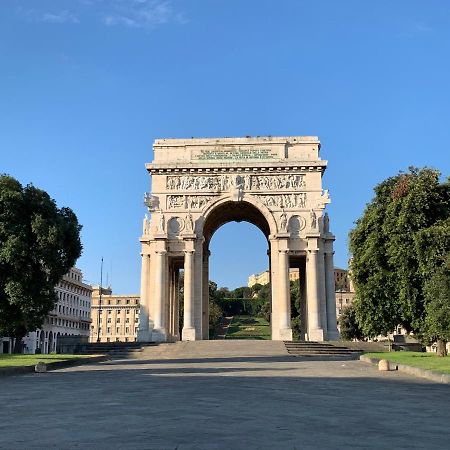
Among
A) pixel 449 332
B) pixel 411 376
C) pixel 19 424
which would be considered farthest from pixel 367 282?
pixel 19 424

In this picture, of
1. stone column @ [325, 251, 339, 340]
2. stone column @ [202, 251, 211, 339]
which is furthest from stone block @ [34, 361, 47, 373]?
stone column @ [325, 251, 339, 340]

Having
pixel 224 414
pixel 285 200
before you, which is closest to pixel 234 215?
pixel 285 200

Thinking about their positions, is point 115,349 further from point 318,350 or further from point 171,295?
point 171,295

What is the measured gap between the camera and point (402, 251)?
33188 mm

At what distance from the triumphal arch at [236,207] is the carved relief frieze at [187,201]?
0.09 metres

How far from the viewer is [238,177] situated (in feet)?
169

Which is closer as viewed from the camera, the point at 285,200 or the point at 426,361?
the point at 426,361

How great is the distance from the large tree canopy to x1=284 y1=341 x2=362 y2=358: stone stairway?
423cm

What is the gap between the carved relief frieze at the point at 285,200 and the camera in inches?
2005

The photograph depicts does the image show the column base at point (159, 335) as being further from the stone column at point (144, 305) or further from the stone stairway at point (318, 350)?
the stone stairway at point (318, 350)

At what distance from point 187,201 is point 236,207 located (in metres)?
5.06

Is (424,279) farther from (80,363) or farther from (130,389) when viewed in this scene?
(130,389)

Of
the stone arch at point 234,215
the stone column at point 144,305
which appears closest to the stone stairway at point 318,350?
the stone arch at point 234,215

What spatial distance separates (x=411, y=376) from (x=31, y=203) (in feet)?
81.2
